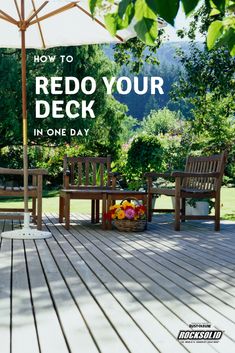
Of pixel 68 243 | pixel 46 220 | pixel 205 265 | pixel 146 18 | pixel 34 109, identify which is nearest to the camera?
pixel 146 18

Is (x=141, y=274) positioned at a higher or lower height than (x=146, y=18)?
lower

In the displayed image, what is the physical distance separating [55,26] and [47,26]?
0.09 meters

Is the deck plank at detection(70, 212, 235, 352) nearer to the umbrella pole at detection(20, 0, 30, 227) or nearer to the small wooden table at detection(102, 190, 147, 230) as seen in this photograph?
the umbrella pole at detection(20, 0, 30, 227)

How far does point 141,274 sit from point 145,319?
3.65ft

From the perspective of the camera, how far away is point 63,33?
6.27 m

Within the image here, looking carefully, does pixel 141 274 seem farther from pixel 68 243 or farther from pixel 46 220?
pixel 46 220

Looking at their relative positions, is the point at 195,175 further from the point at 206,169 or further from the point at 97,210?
the point at 97,210

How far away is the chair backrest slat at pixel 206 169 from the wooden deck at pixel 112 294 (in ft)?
4.32

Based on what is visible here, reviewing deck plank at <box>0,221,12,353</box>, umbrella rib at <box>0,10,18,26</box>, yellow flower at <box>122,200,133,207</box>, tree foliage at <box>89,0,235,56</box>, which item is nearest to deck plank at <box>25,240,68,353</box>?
deck plank at <box>0,221,12,353</box>

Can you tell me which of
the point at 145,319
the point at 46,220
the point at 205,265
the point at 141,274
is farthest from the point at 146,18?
the point at 46,220

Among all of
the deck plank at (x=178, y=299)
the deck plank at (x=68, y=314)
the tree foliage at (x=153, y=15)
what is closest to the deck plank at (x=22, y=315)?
the deck plank at (x=68, y=314)

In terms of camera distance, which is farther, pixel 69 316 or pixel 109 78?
pixel 109 78

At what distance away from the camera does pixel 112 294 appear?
295cm

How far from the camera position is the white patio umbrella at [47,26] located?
5.61 metres
